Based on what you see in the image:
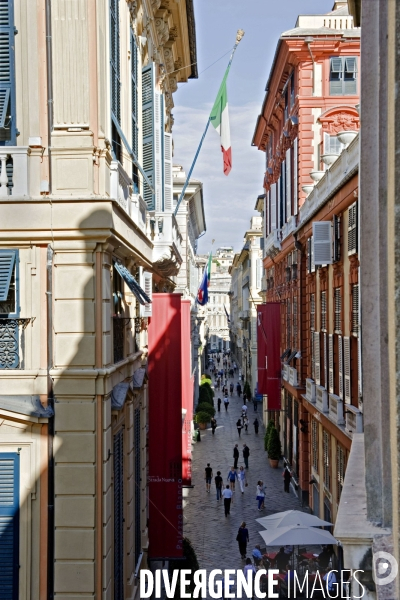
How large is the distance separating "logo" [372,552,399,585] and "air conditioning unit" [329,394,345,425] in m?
16.0

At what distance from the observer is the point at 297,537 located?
17516 millimetres

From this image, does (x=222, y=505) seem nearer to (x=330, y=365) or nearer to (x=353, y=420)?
(x=330, y=365)

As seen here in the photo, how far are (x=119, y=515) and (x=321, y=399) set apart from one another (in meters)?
12.4

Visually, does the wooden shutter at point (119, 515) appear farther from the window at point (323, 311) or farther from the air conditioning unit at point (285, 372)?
the air conditioning unit at point (285, 372)

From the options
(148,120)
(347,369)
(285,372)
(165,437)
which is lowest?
(285,372)

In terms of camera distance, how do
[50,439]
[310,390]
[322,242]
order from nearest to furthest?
[50,439]
[322,242]
[310,390]

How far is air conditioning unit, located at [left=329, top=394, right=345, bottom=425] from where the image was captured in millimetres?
20469

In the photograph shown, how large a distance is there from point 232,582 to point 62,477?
9.95m

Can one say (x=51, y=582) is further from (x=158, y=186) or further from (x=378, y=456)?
(x=158, y=186)

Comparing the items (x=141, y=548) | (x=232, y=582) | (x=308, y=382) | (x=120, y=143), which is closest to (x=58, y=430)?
(x=120, y=143)

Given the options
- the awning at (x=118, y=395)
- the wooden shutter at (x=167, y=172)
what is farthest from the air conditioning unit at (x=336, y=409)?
the awning at (x=118, y=395)

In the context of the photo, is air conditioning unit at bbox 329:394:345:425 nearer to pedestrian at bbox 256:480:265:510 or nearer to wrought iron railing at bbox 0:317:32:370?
pedestrian at bbox 256:480:265:510

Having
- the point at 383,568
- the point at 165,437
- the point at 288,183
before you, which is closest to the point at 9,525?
the point at 165,437

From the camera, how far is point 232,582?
61.6 feet
